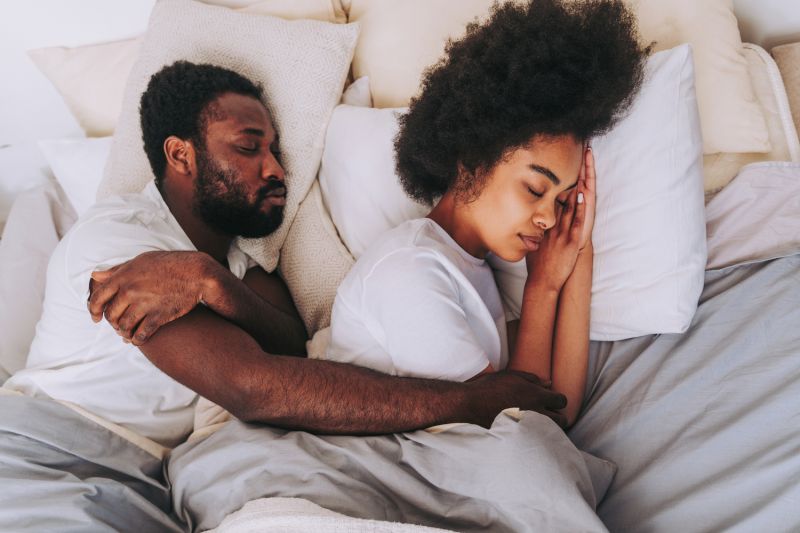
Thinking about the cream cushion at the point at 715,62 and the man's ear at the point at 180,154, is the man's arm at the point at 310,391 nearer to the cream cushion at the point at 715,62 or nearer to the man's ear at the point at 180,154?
the man's ear at the point at 180,154

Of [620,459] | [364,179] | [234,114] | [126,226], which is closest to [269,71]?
[234,114]

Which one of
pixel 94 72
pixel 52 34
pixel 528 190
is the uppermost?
pixel 52 34

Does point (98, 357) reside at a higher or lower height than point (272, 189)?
lower

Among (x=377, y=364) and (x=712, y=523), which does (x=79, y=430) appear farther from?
(x=712, y=523)

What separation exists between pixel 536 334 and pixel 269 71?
3.22ft

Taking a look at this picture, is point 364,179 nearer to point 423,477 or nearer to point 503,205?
point 503,205

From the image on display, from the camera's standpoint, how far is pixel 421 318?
96 cm

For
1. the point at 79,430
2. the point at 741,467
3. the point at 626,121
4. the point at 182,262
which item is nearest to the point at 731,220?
the point at 626,121

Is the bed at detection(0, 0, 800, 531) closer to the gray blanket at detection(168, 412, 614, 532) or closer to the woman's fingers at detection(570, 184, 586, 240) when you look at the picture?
the gray blanket at detection(168, 412, 614, 532)

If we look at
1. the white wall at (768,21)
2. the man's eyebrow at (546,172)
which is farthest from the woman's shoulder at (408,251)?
the white wall at (768,21)

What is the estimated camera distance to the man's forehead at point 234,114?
4.55ft

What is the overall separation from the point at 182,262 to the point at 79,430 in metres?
0.37

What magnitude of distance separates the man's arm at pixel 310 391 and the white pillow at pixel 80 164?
862 millimetres

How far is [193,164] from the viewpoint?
141cm
